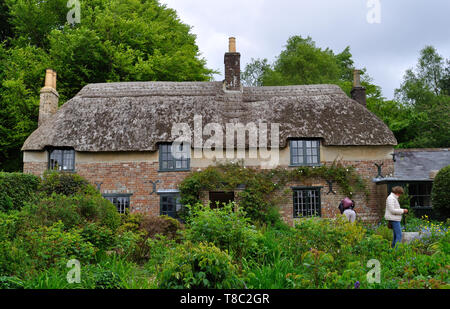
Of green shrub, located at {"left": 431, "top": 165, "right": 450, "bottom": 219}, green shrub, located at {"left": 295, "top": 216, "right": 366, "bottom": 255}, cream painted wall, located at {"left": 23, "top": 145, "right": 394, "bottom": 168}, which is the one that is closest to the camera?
green shrub, located at {"left": 295, "top": 216, "right": 366, "bottom": 255}

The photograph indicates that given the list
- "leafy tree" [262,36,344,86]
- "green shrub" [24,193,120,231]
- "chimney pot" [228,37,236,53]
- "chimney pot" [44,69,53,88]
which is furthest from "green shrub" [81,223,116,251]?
"leafy tree" [262,36,344,86]

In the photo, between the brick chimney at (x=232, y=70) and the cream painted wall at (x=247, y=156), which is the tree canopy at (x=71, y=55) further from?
the cream painted wall at (x=247, y=156)

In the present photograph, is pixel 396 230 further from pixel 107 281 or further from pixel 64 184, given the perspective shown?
pixel 64 184

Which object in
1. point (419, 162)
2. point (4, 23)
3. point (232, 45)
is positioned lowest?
point (419, 162)

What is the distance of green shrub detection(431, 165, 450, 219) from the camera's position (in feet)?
42.5

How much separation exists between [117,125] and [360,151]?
10258 mm

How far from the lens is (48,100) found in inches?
682

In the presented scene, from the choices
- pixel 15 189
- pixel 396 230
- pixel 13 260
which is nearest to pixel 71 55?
pixel 15 189

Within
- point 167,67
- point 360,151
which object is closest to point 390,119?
point 360,151

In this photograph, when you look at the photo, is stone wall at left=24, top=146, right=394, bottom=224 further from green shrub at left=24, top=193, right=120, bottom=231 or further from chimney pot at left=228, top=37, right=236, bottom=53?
green shrub at left=24, top=193, right=120, bottom=231

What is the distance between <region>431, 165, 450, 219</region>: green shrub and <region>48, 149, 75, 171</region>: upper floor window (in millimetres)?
14097

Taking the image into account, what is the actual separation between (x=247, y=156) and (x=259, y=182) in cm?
120

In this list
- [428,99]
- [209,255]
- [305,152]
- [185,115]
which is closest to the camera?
[209,255]

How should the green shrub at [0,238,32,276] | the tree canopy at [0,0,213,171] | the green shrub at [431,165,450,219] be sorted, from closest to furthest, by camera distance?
1. the green shrub at [0,238,32,276]
2. the green shrub at [431,165,450,219]
3. the tree canopy at [0,0,213,171]
